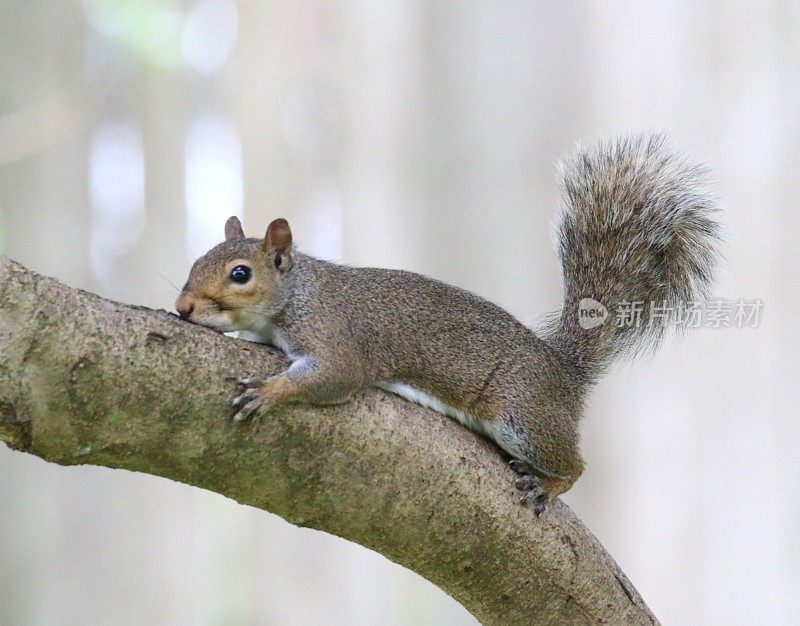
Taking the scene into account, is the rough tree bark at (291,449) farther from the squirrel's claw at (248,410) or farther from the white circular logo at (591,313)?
the white circular logo at (591,313)

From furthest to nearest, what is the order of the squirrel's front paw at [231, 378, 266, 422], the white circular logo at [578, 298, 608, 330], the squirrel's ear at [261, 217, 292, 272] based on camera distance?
the white circular logo at [578, 298, 608, 330] → the squirrel's ear at [261, 217, 292, 272] → the squirrel's front paw at [231, 378, 266, 422]

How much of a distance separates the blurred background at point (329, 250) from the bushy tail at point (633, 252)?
1.59 m

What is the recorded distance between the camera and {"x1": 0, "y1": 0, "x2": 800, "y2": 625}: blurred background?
3.55 meters

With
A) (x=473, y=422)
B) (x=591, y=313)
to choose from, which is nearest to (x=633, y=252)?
(x=591, y=313)

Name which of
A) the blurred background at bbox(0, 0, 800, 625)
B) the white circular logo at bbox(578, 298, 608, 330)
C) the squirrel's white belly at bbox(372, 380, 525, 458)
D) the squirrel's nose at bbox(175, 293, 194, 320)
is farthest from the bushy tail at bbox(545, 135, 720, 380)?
the blurred background at bbox(0, 0, 800, 625)

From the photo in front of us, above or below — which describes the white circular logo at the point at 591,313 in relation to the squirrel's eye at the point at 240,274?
below

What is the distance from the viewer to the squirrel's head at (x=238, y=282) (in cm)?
157

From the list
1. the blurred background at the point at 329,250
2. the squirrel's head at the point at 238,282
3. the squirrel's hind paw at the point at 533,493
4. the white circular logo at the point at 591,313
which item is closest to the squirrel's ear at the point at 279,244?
the squirrel's head at the point at 238,282

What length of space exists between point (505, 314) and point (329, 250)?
191cm

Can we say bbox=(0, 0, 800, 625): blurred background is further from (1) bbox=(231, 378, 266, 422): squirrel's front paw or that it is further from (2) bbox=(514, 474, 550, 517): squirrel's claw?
(1) bbox=(231, 378, 266, 422): squirrel's front paw

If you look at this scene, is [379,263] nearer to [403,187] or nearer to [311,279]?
[403,187]

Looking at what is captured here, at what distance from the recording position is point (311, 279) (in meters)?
1.73

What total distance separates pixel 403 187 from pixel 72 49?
1.57m

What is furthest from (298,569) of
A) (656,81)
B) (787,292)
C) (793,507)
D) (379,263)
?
(656,81)
